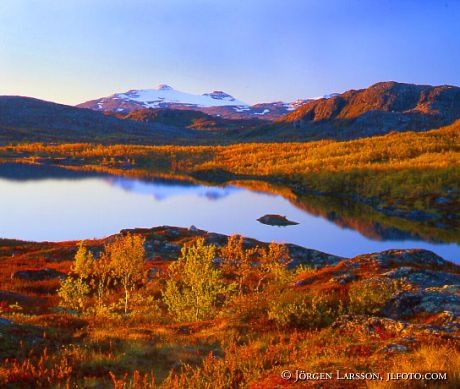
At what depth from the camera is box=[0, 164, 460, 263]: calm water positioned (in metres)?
46.5

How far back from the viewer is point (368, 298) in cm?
1248

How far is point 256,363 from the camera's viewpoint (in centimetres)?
758

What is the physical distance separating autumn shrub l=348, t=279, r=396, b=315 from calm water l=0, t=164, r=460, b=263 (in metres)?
29.9

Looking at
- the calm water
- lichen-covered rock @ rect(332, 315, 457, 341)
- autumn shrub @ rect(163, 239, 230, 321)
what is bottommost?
the calm water

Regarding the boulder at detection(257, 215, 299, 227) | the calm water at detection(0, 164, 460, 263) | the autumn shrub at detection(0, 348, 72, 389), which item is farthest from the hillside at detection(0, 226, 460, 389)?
the boulder at detection(257, 215, 299, 227)

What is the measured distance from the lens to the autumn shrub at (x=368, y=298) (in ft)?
39.8

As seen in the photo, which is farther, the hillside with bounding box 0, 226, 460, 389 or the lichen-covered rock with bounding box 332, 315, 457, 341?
the lichen-covered rock with bounding box 332, 315, 457, 341

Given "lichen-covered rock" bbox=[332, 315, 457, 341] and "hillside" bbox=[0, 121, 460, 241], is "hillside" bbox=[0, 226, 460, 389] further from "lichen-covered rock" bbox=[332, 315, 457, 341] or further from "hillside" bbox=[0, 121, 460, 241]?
"hillside" bbox=[0, 121, 460, 241]

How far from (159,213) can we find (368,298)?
51.3 meters

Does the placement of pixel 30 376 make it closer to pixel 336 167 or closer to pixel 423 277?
pixel 423 277

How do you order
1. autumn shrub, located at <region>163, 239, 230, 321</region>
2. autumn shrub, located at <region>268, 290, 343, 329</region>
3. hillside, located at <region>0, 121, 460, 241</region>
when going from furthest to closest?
hillside, located at <region>0, 121, 460, 241</region> < autumn shrub, located at <region>163, 239, 230, 321</region> < autumn shrub, located at <region>268, 290, 343, 329</region>

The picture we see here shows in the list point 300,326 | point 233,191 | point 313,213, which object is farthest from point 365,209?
point 300,326

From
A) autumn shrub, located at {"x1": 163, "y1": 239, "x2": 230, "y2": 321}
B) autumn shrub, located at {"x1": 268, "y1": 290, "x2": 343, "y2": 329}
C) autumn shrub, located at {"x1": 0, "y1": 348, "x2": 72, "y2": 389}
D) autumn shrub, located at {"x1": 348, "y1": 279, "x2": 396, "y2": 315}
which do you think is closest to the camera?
autumn shrub, located at {"x1": 0, "y1": 348, "x2": 72, "y2": 389}

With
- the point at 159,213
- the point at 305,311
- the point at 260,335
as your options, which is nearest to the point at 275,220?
the point at 159,213
